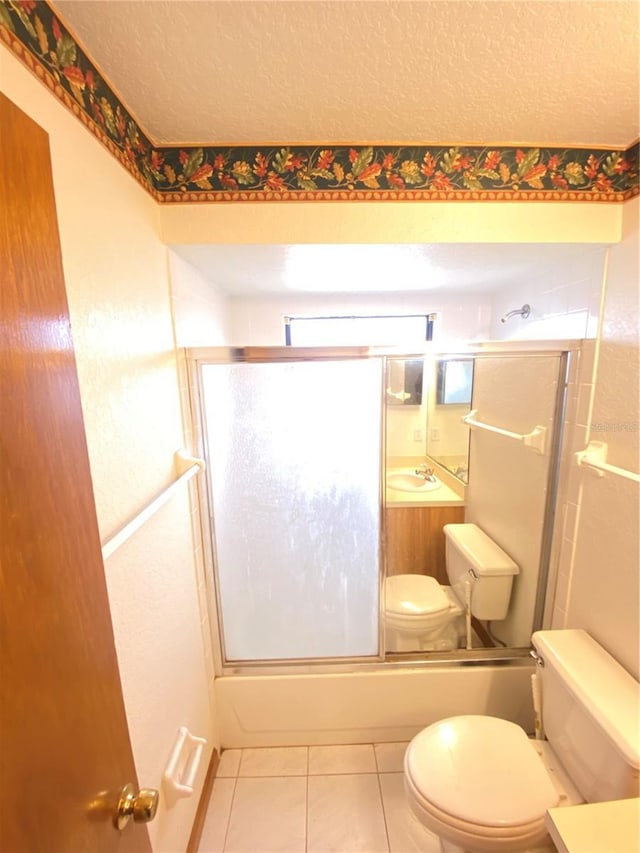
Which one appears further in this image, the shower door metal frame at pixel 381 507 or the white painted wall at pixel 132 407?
the shower door metal frame at pixel 381 507

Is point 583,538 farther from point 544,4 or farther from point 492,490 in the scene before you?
point 544,4

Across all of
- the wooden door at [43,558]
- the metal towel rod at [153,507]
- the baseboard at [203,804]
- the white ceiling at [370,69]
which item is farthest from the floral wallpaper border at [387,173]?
the baseboard at [203,804]

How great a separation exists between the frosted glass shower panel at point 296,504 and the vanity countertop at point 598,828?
848 millimetres

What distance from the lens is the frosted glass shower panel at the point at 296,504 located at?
1.37 metres

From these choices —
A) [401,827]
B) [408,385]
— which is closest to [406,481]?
[408,385]

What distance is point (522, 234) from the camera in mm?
1094

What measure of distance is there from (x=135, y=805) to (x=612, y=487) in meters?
1.45

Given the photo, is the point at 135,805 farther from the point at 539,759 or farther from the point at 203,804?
the point at 539,759

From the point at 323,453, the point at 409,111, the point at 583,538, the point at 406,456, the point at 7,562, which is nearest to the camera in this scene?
the point at 7,562

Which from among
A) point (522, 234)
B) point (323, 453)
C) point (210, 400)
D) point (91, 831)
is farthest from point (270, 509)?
point (522, 234)

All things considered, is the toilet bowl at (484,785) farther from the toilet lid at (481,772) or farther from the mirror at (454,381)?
the mirror at (454,381)

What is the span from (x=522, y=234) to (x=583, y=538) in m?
1.09

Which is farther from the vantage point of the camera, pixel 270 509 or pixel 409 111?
pixel 270 509

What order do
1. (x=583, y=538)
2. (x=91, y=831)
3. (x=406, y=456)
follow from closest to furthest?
(x=91, y=831), (x=583, y=538), (x=406, y=456)
